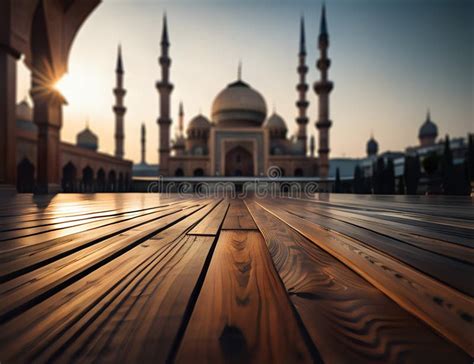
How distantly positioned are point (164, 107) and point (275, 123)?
10.0 m

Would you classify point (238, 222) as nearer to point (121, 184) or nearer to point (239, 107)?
point (121, 184)

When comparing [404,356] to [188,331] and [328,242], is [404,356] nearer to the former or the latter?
[188,331]

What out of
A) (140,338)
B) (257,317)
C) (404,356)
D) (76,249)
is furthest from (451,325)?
(76,249)

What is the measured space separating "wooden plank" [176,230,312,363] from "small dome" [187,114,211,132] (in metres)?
22.1

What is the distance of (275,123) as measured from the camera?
22.1 m

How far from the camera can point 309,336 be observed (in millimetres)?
283

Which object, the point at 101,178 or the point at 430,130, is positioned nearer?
the point at 101,178

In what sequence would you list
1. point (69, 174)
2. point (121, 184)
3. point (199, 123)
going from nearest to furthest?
point (69, 174)
point (121, 184)
point (199, 123)

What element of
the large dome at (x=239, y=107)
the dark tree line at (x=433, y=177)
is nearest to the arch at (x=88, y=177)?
the large dome at (x=239, y=107)

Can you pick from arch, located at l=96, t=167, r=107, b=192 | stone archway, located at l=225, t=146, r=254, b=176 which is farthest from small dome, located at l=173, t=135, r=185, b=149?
arch, located at l=96, t=167, r=107, b=192

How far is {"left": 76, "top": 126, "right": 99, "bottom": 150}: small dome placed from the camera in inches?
733

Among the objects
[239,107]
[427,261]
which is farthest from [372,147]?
[427,261]

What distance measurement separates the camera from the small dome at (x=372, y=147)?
29.9 m

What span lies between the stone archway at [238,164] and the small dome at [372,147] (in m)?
17.7
